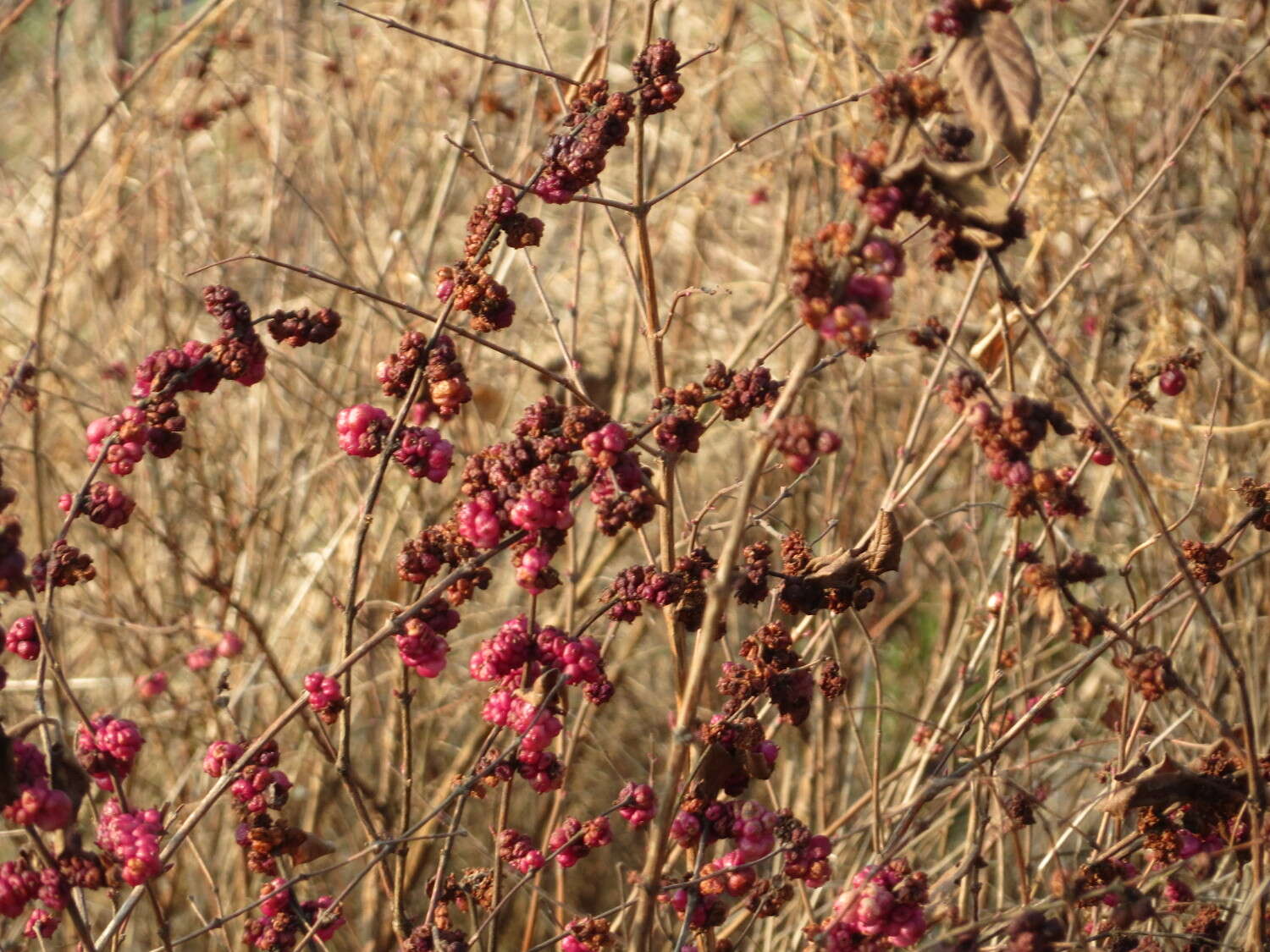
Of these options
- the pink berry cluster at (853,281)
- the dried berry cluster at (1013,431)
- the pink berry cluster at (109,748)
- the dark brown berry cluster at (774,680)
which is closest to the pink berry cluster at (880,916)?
the dark brown berry cluster at (774,680)

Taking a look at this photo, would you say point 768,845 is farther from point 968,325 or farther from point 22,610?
point 22,610

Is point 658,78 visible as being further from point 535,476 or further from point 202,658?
point 202,658

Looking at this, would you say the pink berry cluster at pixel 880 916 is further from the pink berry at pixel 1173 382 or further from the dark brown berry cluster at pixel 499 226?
the pink berry at pixel 1173 382

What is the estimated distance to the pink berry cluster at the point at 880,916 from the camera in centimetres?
157

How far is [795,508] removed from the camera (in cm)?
406

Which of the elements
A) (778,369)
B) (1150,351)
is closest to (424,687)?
(778,369)

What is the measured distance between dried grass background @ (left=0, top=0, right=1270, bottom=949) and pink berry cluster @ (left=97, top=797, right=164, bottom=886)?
5.03ft

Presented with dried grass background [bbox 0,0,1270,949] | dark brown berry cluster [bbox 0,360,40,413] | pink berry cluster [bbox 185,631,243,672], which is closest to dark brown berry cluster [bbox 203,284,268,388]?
dark brown berry cluster [bbox 0,360,40,413]

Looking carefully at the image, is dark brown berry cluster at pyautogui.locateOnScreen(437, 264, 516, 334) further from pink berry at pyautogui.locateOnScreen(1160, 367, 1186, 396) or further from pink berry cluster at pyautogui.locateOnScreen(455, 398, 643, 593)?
pink berry at pyautogui.locateOnScreen(1160, 367, 1186, 396)

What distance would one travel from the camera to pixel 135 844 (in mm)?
1496

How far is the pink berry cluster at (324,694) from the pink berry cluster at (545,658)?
0.60 feet

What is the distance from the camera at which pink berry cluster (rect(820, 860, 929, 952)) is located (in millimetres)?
1567

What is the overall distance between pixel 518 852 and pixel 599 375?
2426 mm

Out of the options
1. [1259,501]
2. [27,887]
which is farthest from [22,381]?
[1259,501]
